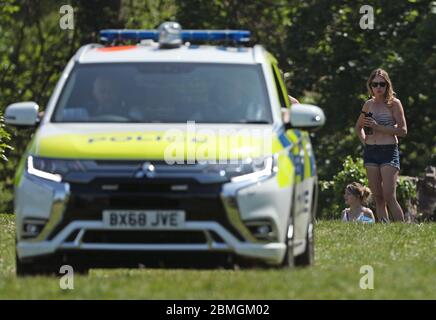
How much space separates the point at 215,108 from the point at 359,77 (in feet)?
60.1

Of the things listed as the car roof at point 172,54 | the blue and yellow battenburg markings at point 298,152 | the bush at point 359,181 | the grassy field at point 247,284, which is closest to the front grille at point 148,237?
the grassy field at point 247,284

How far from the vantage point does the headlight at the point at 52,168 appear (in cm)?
1012

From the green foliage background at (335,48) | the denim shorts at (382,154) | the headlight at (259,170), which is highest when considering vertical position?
the headlight at (259,170)

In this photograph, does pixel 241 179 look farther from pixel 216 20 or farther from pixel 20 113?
pixel 216 20

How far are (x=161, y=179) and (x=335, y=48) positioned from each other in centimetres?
2020

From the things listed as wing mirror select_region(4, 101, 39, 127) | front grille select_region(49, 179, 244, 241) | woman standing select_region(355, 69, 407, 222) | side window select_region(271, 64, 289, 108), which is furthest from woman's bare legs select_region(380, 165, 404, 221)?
front grille select_region(49, 179, 244, 241)

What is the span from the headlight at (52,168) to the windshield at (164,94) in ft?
2.50

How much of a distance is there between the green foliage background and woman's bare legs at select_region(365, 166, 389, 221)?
6767 millimetres

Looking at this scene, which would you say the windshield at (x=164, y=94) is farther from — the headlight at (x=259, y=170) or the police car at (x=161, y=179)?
the headlight at (x=259, y=170)

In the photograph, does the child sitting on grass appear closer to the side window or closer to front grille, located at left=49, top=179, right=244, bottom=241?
the side window

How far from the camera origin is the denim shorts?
16.4 meters

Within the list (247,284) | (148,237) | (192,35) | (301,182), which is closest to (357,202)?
(192,35)

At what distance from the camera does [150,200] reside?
10023 mm
